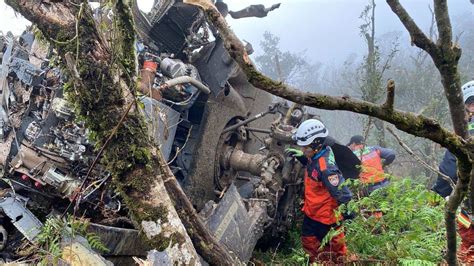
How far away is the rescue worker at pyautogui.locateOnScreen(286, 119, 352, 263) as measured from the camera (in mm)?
4449

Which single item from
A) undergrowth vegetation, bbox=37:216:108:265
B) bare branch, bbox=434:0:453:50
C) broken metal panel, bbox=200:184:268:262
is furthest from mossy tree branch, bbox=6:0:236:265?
bare branch, bbox=434:0:453:50

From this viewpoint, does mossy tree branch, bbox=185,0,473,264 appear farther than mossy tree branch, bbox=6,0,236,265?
No

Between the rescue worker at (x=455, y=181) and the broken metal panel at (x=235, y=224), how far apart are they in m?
1.98

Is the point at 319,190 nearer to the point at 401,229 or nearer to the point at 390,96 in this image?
the point at 401,229

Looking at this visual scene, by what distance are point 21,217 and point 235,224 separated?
2.03m

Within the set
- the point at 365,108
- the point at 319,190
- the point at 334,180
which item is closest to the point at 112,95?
the point at 365,108

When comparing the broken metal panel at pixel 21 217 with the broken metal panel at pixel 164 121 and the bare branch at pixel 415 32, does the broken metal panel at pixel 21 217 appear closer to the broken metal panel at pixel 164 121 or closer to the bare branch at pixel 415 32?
the broken metal panel at pixel 164 121

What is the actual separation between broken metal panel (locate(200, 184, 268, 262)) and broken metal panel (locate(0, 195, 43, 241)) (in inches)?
61.0

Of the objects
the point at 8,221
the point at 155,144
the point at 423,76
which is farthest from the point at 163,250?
the point at 423,76

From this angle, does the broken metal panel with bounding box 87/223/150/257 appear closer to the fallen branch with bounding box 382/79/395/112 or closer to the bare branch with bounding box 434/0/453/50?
the fallen branch with bounding box 382/79/395/112

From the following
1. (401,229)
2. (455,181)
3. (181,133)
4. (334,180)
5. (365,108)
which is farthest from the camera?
(181,133)

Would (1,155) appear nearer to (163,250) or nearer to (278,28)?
(163,250)

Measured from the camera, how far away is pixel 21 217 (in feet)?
11.7

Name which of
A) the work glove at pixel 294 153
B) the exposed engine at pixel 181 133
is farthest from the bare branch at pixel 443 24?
the work glove at pixel 294 153
